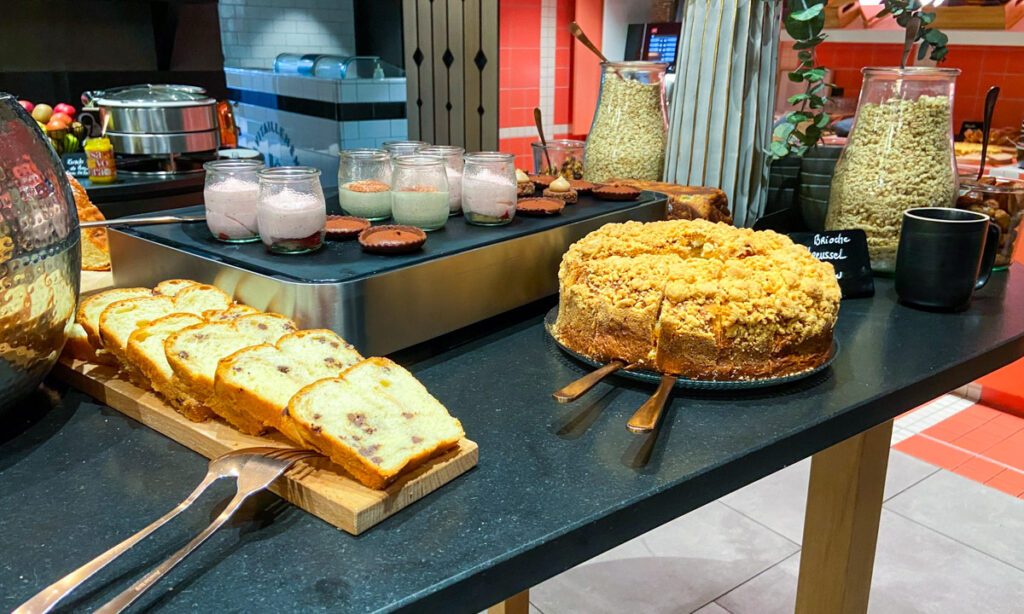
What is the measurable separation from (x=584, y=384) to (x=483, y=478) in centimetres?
17

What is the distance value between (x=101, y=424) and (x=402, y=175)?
0.56m

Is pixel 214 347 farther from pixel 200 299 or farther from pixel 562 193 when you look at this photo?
pixel 562 193

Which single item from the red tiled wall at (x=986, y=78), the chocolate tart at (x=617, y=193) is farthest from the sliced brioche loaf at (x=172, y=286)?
the red tiled wall at (x=986, y=78)

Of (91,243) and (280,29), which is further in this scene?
(280,29)

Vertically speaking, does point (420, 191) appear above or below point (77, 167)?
above

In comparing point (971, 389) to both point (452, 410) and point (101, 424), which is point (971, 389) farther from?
point (101, 424)

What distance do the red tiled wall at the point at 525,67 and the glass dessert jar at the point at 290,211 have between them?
436cm

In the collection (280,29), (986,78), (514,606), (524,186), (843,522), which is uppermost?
(280,29)

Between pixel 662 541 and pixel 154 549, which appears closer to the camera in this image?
pixel 154 549

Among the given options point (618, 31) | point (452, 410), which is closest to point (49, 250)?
point (452, 410)

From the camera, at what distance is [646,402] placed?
Result: 900 mm

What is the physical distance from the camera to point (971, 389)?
3246mm

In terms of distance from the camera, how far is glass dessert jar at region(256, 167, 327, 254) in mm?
1066

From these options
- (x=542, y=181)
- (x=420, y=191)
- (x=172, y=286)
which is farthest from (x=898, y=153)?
(x=172, y=286)
